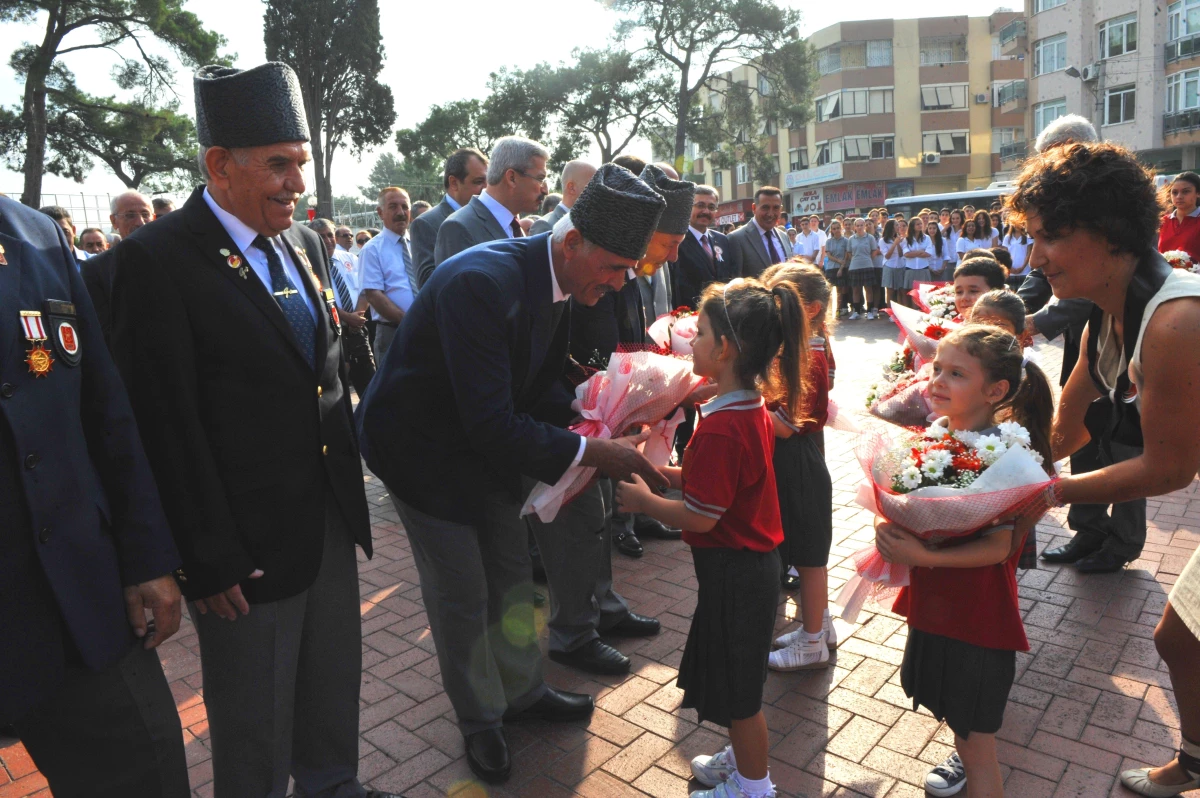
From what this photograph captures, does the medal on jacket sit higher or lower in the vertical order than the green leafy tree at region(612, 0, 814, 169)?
lower

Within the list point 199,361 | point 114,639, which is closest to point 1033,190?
point 199,361

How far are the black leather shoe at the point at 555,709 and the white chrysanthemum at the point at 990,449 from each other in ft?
6.44

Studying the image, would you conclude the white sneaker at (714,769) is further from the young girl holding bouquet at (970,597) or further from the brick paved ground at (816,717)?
the young girl holding bouquet at (970,597)

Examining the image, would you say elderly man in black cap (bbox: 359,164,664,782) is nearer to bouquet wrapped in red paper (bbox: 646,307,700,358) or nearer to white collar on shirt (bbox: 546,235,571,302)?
white collar on shirt (bbox: 546,235,571,302)

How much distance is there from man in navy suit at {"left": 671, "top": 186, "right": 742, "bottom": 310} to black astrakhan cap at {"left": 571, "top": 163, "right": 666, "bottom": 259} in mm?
3429

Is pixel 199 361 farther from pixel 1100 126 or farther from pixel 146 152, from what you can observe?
pixel 1100 126

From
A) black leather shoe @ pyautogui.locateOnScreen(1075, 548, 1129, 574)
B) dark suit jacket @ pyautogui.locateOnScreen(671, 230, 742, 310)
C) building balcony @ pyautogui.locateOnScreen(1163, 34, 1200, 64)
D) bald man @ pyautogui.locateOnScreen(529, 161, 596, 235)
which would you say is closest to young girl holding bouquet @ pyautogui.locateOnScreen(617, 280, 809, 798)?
bald man @ pyautogui.locateOnScreen(529, 161, 596, 235)

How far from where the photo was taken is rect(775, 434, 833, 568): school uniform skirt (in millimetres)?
3662

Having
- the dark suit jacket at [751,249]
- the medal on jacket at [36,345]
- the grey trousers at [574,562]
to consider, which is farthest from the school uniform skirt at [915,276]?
the medal on jacket at [36,345]

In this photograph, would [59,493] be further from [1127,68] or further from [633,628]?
[1127,68]

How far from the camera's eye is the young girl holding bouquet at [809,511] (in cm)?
366

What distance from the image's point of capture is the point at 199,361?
87.0 inches

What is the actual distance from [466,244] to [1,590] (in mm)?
3282

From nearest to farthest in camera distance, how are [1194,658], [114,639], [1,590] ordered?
1. [1,590]
2. [114,639]
3. [1194,658]
